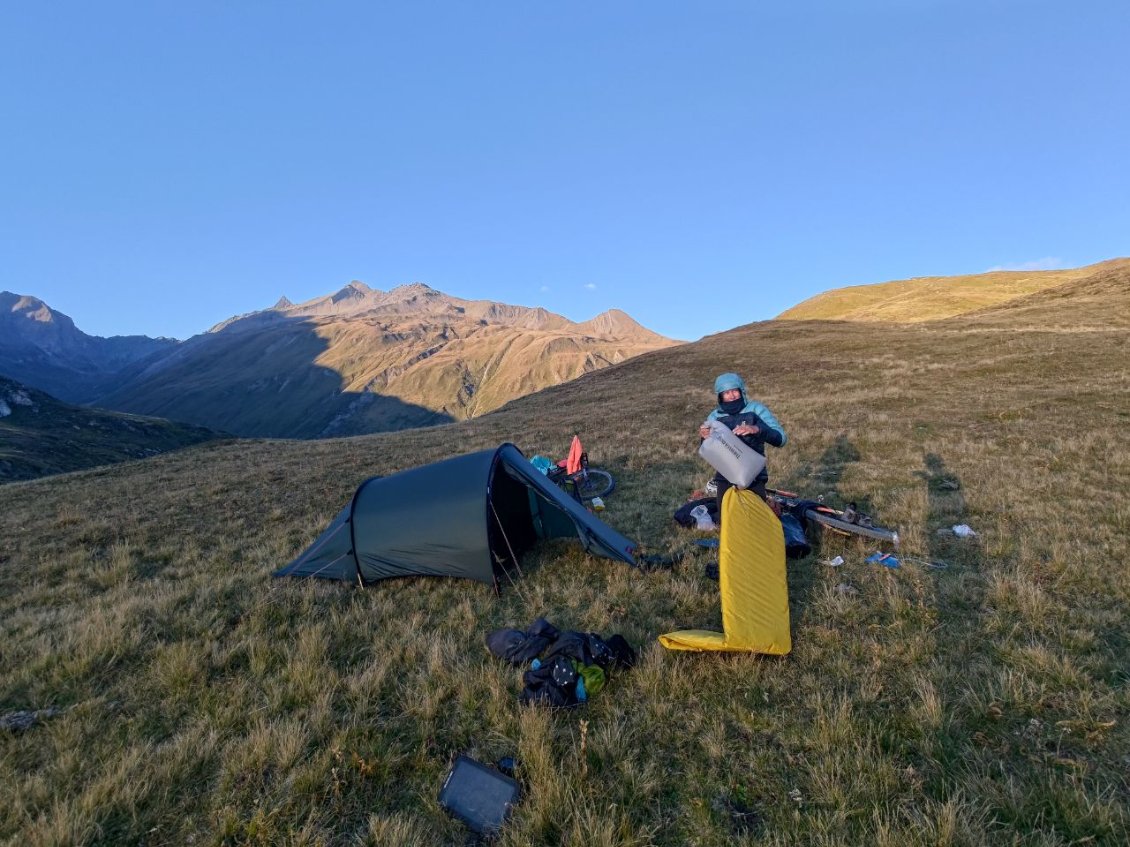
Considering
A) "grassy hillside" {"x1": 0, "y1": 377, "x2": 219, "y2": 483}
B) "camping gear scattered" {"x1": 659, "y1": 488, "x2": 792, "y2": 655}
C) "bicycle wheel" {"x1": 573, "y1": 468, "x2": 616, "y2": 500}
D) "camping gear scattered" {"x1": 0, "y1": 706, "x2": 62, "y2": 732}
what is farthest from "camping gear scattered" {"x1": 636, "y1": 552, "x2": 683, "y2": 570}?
"grassy hillside" {"x1": 0, "y1": 377, "x2": 219, "y2": 483}

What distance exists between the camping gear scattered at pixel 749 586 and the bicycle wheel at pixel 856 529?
2.74 m

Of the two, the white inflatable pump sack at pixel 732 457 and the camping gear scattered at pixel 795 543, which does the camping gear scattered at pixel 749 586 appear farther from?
the camping gear scattered at pixel 795 543

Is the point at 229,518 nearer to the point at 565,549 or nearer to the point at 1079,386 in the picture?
the point at 565,549

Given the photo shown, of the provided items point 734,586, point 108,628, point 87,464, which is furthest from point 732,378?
point 87,464

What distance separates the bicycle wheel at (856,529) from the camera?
8188 millimetres

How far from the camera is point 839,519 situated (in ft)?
28.5

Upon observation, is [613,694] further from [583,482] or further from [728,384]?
[583,482]

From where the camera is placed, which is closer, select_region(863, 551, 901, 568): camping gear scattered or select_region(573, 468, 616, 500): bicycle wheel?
select_region(863, 551, 901, 568): camping gear scattered

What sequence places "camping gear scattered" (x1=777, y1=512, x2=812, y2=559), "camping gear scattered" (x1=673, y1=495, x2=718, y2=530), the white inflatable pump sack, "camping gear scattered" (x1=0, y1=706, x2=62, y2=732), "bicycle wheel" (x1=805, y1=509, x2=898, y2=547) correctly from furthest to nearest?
"camping gear scattered" (x1=673, y1=495, x2=718, y2=530)
"bicycle wheel" (x1=805, y1=509, x2=898, y2=547)
"camping gear scattered" (x1=777, y1=512, x2=812, y2=559)
the white inflatable pump sack
"camping gear scattered" (x1=0, y1=706, x2=62, y2=732)

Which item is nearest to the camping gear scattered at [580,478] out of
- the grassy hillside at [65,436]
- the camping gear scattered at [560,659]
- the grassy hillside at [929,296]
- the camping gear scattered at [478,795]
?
the camping gear scattered at [560,659]

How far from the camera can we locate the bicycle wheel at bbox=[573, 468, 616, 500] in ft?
42.7

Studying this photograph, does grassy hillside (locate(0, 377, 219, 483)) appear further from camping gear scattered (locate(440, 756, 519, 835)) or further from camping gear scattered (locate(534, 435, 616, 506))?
camping gear scattered (locate(440, 756, 519, 835))

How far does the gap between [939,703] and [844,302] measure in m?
145

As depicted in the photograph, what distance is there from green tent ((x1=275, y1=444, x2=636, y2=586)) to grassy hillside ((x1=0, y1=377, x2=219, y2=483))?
57.9 meters
